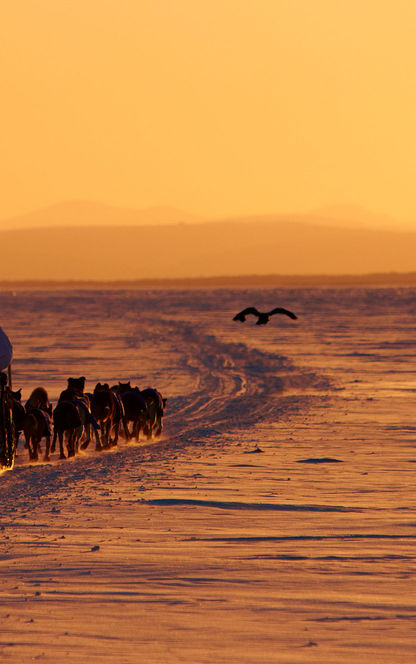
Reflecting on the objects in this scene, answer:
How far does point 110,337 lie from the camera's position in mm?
48062

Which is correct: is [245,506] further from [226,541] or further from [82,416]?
[82,416]

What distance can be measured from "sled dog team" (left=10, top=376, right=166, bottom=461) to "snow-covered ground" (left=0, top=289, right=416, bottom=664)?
29 cm

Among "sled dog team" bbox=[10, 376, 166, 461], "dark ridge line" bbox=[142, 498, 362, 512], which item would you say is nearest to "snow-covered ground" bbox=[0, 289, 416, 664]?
"dark ridge line" bbox=[142, 498, 362, 512]

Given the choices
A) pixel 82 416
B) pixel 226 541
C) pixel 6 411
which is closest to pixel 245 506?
pixel 226 541

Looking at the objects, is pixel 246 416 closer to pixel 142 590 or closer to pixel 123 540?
pixel 123 540

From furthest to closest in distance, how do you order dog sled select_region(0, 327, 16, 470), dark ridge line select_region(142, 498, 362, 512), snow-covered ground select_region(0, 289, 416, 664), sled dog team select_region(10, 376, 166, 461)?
sled dog team select_region(10, 376, 166, 461), dog sled select_region(0, 327, 16, 470), dark ridge line select_region(142, 498, 362, 512), snow-covered ground select_region(0, 289, 416, 664)

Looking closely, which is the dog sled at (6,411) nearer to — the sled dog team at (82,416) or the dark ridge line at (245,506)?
the sled dog team at (82,416)

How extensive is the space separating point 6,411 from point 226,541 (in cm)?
460

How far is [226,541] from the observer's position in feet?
32.0

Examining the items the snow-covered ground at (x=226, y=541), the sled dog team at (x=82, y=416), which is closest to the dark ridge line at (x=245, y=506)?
the snow-covered ground at (x=226, y=541)

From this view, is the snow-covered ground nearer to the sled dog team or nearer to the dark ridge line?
the dark ridge line

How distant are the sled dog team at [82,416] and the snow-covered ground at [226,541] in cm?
29

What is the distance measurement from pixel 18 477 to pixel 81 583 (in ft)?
18.3

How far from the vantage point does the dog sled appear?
42.0 ft
